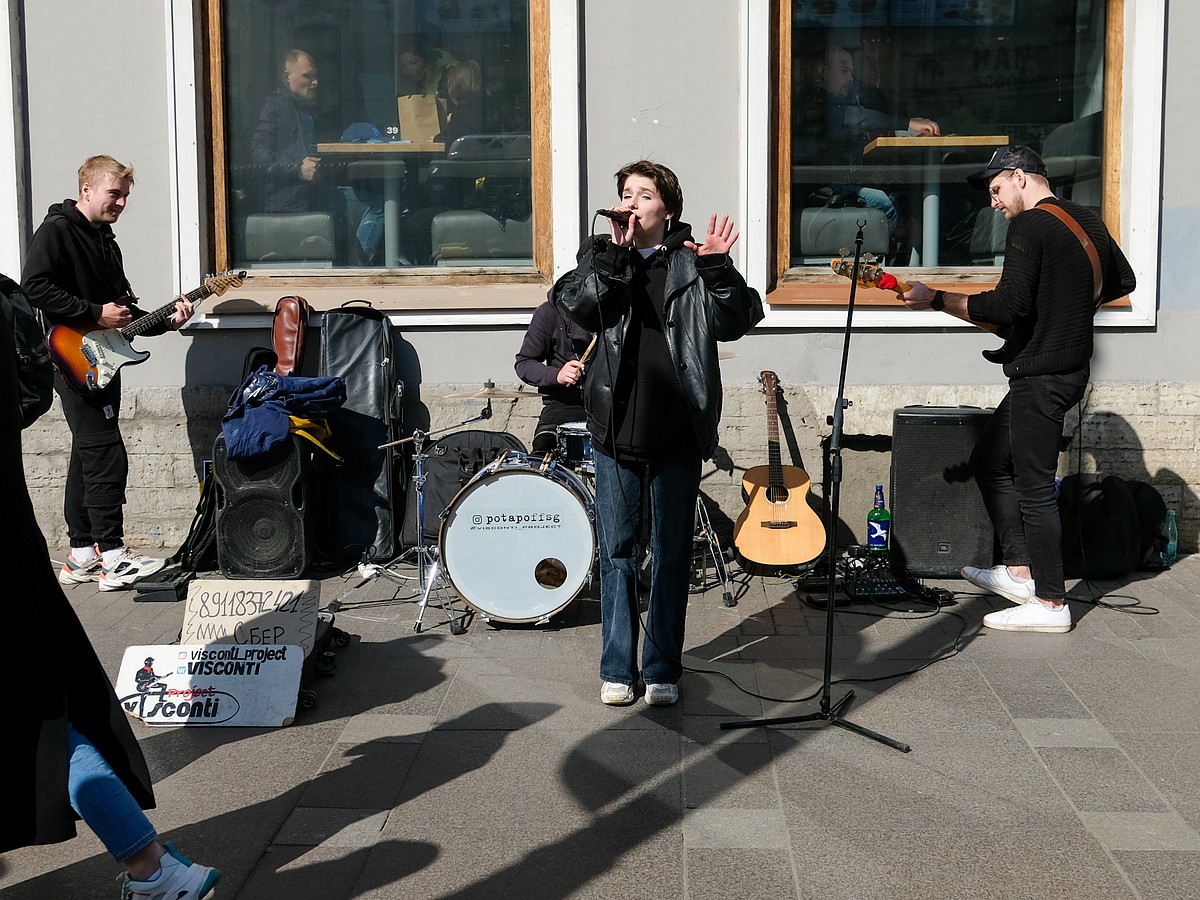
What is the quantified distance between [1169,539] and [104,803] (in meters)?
5.75

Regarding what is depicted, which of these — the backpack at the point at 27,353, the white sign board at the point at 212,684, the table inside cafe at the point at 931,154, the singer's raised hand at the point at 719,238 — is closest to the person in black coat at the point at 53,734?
the backpack at the point at 27,353

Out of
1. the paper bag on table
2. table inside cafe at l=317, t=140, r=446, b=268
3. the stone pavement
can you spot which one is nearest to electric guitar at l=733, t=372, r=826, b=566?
the stone pavement

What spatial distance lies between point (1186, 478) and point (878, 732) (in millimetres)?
3636

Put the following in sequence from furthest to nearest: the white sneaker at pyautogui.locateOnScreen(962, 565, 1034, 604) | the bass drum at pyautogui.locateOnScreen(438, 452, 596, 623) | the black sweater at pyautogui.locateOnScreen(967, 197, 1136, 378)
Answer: the white sneaker at pyautogui.locateOnScreen(962, 565, 1034, 604)
the black sweater at pyautogui.locateOnScreen(967, 197, 1136, 378)
the bass drum at pyautogui.locateOnScreen(438, 452, 596, 623)

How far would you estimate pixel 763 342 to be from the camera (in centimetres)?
723

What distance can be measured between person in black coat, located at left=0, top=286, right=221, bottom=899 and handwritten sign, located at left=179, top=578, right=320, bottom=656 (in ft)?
5.39

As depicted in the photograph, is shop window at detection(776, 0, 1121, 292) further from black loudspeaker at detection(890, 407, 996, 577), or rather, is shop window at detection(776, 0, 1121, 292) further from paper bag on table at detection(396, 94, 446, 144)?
paper bag on table at detection(396, 94, 446, 144)

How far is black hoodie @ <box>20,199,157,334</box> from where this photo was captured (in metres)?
6.47

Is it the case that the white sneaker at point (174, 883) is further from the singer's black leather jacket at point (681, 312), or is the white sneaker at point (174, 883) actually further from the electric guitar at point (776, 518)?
the electric guitar at point (776, 518)

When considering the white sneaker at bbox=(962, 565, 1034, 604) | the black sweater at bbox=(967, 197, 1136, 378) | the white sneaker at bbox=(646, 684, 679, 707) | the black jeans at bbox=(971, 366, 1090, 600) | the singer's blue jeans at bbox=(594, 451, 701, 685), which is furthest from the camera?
the white sneaker at bbox=(962, 565, 1034, 604)

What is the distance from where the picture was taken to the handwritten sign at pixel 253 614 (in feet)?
15.9

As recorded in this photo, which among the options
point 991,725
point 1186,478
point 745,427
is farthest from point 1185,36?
point 991,725

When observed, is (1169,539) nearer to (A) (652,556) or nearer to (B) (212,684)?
(A) (652,556)

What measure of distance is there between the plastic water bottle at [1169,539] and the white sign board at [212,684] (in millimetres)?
4700
